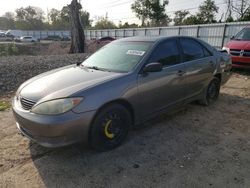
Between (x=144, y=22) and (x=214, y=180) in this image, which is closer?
(x=214, y=180)

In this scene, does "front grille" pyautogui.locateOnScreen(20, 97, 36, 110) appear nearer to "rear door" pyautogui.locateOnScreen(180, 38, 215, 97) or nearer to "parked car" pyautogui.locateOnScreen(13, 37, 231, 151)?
"parked car" pyautogui.locateOnScreen(13, 37, 231, 151)

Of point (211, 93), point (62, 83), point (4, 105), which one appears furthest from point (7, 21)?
point (62, 83)

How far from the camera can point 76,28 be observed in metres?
14.7

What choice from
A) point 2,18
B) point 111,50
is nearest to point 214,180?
point 111,50

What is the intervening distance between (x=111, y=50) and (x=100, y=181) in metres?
2.35

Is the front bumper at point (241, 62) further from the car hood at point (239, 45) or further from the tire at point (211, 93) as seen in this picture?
the tire at point (211, 93)

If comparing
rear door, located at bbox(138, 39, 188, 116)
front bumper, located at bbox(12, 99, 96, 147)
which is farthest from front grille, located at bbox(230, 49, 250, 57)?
front bumper, located at bbox(12, 99, 96, 147)

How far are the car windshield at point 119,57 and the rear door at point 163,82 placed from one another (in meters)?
0.21

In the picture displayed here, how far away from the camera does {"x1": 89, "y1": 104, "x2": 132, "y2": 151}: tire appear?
3.05 metres

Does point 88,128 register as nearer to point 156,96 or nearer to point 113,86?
point 113,86

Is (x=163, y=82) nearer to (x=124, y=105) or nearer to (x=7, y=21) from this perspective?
(x=124, y=105)

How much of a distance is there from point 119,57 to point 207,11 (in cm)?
3638

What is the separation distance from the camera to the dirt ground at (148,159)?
8.89 feet

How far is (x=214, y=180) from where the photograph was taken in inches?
107
